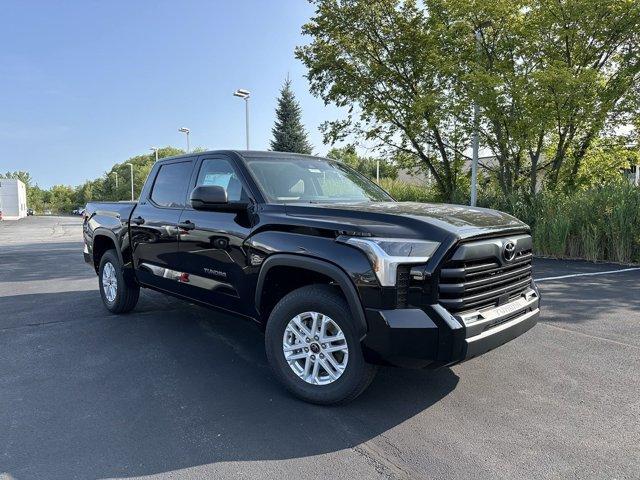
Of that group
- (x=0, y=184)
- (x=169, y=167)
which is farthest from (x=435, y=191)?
(x=0, y=184)

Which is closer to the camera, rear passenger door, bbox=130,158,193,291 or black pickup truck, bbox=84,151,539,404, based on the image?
black pickup truck, bbox=84,151,539,404

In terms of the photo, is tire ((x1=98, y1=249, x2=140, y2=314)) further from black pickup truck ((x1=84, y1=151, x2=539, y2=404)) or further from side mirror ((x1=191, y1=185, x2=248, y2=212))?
side mirror ((x1=191, y1=185, x2=248, y2=212))

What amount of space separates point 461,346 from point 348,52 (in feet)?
51.6

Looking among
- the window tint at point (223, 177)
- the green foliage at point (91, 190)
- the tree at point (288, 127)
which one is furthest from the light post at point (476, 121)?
the green foliage at point (91, 190)

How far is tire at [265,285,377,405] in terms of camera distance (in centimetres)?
308

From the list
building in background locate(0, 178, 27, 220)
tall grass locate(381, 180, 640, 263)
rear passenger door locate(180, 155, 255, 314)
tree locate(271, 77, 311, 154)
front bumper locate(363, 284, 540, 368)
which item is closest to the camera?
front bumper locate(363, 284, 540, 368)

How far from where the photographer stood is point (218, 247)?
13.3ft

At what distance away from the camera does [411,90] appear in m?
16.4

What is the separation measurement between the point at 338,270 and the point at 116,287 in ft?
12.5

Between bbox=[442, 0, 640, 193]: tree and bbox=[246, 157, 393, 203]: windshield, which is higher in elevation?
bbox=[442, 0, 640, 193]: tree

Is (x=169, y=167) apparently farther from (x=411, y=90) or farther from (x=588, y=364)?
(x=411, y=90)

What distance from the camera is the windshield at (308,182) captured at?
160 inches

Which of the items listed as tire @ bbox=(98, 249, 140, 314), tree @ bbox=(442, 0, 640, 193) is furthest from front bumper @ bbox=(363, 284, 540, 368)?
tree @ bbox=(442, 0, 640, 193)

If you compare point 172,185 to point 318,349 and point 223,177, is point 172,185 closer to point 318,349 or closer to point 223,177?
point 223,177
